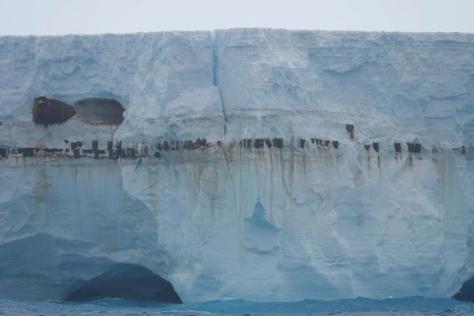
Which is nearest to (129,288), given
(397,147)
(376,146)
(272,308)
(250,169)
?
(272,308)

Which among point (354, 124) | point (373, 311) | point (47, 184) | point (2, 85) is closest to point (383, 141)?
point (354, 124)

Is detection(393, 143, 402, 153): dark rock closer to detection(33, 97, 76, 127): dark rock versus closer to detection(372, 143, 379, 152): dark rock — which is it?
detection(372, 143, 379, 152): dark rock

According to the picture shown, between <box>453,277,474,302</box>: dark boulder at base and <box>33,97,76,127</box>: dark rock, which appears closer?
<box>33,97,76,127</box>: dark rock

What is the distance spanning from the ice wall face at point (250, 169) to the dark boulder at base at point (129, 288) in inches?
18.5

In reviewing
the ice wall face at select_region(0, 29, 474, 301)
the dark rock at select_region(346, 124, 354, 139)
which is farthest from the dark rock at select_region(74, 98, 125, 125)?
the dark rock at select_region(346, 124, 354, 139)

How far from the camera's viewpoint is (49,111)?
401 inches

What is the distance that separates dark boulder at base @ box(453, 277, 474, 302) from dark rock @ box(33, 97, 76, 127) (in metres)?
5.46

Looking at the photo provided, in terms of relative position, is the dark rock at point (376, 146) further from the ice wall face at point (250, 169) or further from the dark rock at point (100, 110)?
the dark rock at point (100, 110)

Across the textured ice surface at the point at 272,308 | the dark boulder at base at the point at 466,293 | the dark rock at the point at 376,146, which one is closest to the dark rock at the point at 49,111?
the textured ice surface at the point at 272,308

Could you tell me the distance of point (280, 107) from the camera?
9.63 meters

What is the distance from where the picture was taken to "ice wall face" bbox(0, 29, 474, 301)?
9367 mm

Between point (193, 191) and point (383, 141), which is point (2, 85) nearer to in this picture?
point (193, 191)

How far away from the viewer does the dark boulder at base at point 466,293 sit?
1081 centimetres

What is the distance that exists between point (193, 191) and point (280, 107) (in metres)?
1.40
